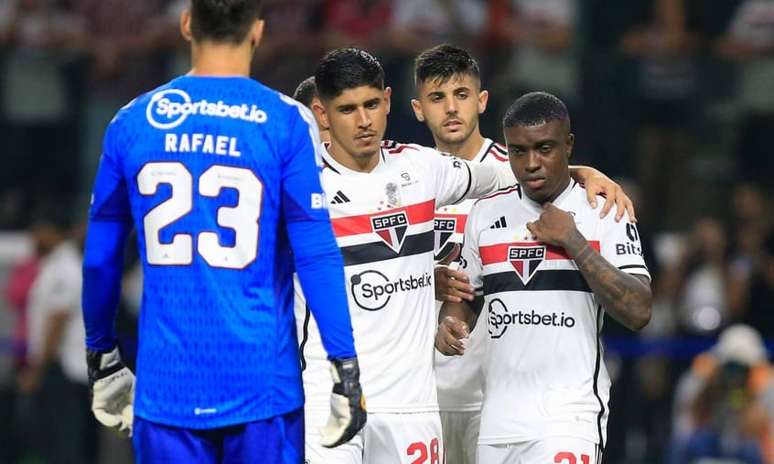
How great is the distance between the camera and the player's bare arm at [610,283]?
6098 millimetres

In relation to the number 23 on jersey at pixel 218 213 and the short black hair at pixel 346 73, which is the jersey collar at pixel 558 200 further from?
the number 23 on jersey at pixel 218 213

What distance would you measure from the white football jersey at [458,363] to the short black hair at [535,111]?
0.92m

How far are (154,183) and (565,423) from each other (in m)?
2.25

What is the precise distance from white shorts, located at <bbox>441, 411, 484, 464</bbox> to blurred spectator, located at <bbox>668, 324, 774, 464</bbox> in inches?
160

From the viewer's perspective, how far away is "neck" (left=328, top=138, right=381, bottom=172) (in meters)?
6.57

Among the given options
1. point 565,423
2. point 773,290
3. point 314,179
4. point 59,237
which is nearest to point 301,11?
point 59,237

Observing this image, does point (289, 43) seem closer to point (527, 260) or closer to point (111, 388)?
point (527, 260)

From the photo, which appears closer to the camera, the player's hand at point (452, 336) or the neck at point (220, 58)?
the neck at point (220, 58)

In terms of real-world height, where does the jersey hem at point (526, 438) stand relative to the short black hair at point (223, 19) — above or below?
below

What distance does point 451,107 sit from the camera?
7441mm

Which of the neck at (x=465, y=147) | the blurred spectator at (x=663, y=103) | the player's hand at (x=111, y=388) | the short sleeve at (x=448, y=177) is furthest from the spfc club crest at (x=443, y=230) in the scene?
the blurred spectator at (x=663, y=103)

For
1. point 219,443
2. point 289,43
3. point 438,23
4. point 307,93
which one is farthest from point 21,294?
point 219,443

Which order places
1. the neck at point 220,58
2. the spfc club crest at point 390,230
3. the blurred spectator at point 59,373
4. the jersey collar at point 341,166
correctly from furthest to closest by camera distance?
1. the blurred spectator at point 59,373
2. the jersey collar at point 341,166
3. the spfc club crest at point 390,230
4. the neck at point 220,58

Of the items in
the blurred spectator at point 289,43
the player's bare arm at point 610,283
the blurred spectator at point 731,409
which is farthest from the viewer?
the blurred spectator at point 289,43
